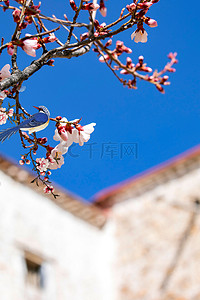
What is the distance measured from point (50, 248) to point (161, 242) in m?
1.86

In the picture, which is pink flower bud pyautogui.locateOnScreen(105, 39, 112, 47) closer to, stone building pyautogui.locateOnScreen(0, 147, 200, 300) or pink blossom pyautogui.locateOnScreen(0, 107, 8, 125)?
pink blossom pyautogui.locateOnScreen(0, 107, 8, 125)

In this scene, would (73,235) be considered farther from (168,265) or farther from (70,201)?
(168,265)

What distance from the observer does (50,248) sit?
718 cm

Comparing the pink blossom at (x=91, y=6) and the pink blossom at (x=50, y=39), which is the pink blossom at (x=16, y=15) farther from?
the pink blossom at (x=91, y=6)

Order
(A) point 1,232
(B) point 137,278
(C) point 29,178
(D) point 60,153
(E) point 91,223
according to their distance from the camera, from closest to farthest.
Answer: (D) point 60,153
(A) point 1,232
(C) point 29,178
(B) point 137,278
(E) point 91,223

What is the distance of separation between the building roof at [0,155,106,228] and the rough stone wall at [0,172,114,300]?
0.09m

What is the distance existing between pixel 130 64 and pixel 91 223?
268 inches

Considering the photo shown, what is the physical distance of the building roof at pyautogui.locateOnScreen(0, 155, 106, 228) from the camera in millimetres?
6926

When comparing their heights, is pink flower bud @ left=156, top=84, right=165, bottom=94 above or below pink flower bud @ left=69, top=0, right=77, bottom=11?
below

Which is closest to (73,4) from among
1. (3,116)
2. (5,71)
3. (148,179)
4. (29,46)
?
(29,46)

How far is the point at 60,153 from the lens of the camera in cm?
151

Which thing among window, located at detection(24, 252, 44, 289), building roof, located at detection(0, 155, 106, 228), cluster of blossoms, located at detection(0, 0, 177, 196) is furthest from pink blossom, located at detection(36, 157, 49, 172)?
window, located at detection(24, 252, 44, 289)

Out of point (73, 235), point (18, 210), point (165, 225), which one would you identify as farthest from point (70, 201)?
point (165, 225)

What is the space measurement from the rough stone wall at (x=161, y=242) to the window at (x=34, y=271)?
4.85ft
